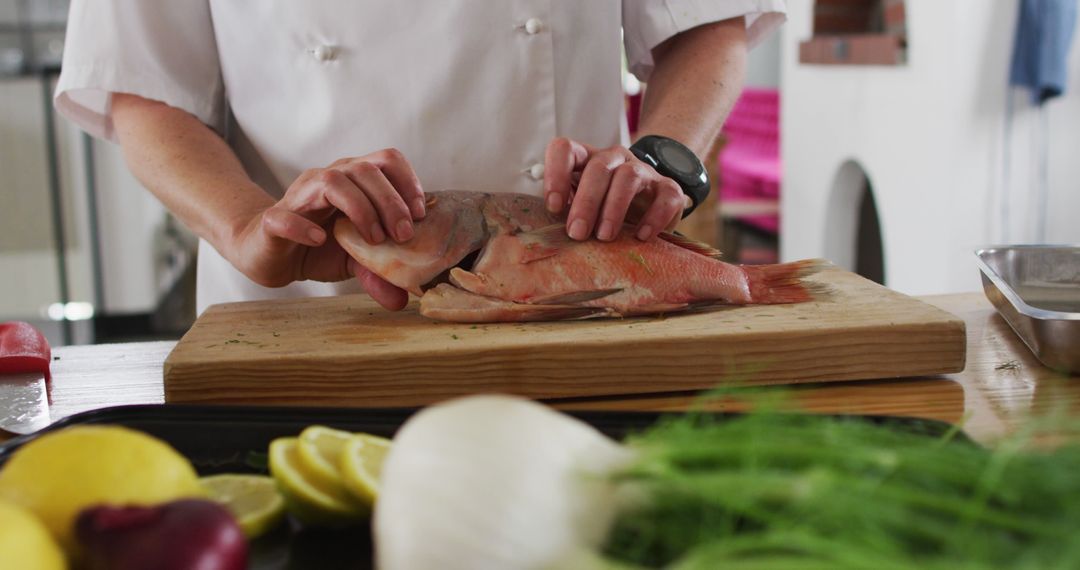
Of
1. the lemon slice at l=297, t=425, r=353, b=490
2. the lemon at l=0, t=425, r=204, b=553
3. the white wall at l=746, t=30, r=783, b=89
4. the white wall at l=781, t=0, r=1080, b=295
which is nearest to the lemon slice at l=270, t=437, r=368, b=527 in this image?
the lemon slice at l=297, t=425, r=353, b=490

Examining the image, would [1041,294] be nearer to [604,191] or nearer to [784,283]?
[784,283]

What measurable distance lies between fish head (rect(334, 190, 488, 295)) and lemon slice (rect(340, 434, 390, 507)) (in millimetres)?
785

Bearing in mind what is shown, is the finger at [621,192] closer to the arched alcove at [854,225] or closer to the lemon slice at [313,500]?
the lemon slice at [313,500]

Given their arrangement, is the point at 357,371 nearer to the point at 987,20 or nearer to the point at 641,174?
the point at 641,174

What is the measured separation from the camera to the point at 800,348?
1.53m

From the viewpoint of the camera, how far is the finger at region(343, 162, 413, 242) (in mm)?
1660

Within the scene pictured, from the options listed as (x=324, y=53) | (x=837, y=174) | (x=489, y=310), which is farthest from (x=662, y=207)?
(x=837, y=174)

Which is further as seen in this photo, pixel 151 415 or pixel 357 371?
pixel 357 371

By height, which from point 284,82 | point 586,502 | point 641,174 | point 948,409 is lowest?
point 948,409

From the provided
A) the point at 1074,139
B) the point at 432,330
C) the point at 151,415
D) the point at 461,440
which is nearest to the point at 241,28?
the point at 432,330

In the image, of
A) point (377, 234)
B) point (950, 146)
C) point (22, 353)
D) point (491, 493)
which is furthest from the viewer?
point (950, 146)

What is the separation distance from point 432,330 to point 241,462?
553mm

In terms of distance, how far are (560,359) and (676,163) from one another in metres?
0.53

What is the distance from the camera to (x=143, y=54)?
2039 millimetres
